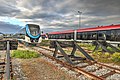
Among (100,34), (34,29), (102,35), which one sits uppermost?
(34,29)

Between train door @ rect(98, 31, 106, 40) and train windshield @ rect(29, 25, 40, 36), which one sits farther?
train door @ rect(98, 31, 106, 40)

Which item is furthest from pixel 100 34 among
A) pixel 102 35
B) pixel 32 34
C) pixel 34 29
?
pixel 32 34

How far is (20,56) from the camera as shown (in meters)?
11.4

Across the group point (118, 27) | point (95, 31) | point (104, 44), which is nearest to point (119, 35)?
point (118, 27)

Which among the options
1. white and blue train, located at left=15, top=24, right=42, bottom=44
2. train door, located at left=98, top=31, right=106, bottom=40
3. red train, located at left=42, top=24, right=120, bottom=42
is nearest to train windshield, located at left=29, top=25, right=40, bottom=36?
white and blue train, located at left=15, top=24, right=42, bottom=44

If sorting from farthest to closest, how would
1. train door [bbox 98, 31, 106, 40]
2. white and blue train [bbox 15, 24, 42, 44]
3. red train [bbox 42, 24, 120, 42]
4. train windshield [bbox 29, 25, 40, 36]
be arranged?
train door [bbox 98, 31, 106, 40], train windshield [bbox 29, 25, 40, 36], white and blue train [bbox 15, 24, 42, 44], red train [bbox 42, 24, 120, 42]

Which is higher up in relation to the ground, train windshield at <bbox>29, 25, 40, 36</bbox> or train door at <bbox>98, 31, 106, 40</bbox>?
train windshield at <bbox>29, 25, 40, 36</bbox>

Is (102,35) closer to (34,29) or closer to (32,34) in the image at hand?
(34,29)

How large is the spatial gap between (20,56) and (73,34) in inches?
839

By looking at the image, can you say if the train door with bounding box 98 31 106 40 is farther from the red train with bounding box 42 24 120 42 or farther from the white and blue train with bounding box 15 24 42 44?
the white and blue train with bounding box 15 24 42 44

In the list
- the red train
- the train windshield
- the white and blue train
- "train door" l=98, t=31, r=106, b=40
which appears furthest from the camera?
"train door" l=98, t=31, r=106, b=40

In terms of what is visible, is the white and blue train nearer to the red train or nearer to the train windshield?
the train windshield

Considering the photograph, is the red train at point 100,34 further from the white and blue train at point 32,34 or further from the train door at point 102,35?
the white and blue train at point 32,34

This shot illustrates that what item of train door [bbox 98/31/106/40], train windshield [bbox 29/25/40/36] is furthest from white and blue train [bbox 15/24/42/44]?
train door [bbox 98/31/106/40]
